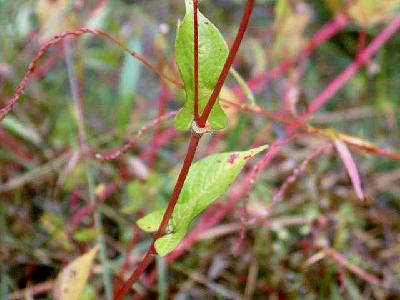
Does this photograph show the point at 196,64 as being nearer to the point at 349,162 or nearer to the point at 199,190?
the point at 199,190

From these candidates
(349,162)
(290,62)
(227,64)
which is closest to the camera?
(227,64)

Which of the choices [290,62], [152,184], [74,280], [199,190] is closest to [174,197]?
[199,190]

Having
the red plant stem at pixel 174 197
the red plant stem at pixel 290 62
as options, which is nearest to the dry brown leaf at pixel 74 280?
the red plant stem at pixel 174 197

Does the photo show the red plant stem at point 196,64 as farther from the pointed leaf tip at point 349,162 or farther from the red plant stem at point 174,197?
the pointed leaf tip at point 349,162

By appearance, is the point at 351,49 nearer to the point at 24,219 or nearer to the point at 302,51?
the point at 302,51

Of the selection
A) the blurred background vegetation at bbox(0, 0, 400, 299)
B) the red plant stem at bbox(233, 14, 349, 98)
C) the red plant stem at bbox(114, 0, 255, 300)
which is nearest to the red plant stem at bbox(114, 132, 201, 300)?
the red plant stem at bbox(114, 0, 255, 300)

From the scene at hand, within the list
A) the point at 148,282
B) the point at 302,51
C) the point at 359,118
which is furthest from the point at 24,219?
the point at 359,118

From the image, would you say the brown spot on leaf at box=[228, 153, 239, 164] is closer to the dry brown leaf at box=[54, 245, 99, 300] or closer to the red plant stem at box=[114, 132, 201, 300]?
the red plant stem at box=[114, 132, 201, 300]
